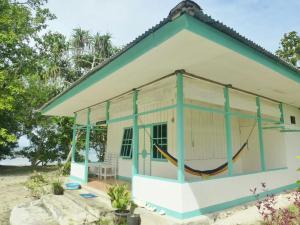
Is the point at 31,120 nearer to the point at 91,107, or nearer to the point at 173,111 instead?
the point at 91,107

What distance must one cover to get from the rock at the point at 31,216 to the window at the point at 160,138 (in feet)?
9.16

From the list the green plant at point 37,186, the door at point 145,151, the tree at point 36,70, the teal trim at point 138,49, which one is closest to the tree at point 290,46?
the tree at point 36,70

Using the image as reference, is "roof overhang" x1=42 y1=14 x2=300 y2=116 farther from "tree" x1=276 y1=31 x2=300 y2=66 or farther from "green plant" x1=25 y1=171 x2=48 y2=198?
"tree" x1=276 y1=31 x2=300 y2=66

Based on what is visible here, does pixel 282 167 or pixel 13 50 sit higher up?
pixel 13 50

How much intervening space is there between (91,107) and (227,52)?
17.1 feet

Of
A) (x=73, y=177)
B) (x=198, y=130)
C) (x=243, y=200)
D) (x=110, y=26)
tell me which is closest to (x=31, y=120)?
(x=73, y=177)

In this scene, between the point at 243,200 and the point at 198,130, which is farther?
the point at 198,130

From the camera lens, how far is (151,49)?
9.53 feet

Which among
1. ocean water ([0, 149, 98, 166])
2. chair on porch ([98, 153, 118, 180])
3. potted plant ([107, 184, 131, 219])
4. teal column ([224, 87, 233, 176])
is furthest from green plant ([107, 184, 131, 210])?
ocean water ([0, 149, 98, 166])

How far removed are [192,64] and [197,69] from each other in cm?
28

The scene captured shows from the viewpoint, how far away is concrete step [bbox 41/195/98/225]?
3664 mm

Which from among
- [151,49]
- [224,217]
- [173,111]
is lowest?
[224,217]

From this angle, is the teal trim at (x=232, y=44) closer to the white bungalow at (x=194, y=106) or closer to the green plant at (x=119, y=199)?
the white bungalow at (x=194, y=106)

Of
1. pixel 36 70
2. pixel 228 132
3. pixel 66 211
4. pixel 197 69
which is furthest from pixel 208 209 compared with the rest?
pixel 36 70
